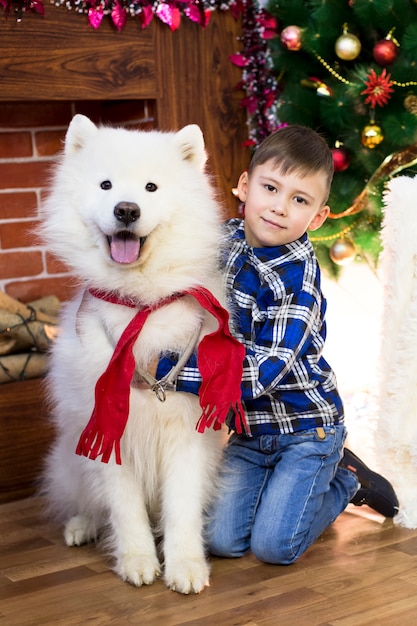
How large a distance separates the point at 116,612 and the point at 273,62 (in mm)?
2218

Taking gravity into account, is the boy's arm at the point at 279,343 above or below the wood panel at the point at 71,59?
below

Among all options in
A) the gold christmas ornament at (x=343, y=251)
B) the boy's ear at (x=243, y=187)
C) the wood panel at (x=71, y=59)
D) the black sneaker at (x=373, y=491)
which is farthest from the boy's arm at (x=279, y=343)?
the wood panel at (x=71, y=59)

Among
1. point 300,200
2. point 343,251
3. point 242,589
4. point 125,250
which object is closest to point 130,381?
point 125,250

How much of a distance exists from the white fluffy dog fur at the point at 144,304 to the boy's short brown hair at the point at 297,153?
20cm

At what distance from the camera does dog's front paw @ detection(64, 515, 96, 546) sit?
2252mm

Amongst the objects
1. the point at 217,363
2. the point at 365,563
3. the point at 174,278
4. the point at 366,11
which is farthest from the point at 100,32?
the point at 365,563

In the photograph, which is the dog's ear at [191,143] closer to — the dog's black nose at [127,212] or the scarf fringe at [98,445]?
the dog's black nose at [127,212]

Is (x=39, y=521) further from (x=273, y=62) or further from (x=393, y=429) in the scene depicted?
(x=273, y=62)

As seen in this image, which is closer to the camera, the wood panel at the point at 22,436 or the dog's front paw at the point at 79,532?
the dog's front paw at the point at 79,532

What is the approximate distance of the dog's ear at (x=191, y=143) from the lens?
2.00 meters

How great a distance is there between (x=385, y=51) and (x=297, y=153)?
0.90 meters

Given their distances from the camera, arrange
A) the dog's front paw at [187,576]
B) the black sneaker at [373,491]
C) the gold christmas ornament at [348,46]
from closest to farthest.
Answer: the dog's front paw at [187,576], the black sneaker at [373,491], the gold christmas ornament at [348,46]

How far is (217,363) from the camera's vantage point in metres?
1.88

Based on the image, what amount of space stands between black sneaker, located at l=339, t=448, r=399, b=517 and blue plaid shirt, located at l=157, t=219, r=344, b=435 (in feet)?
0.75
